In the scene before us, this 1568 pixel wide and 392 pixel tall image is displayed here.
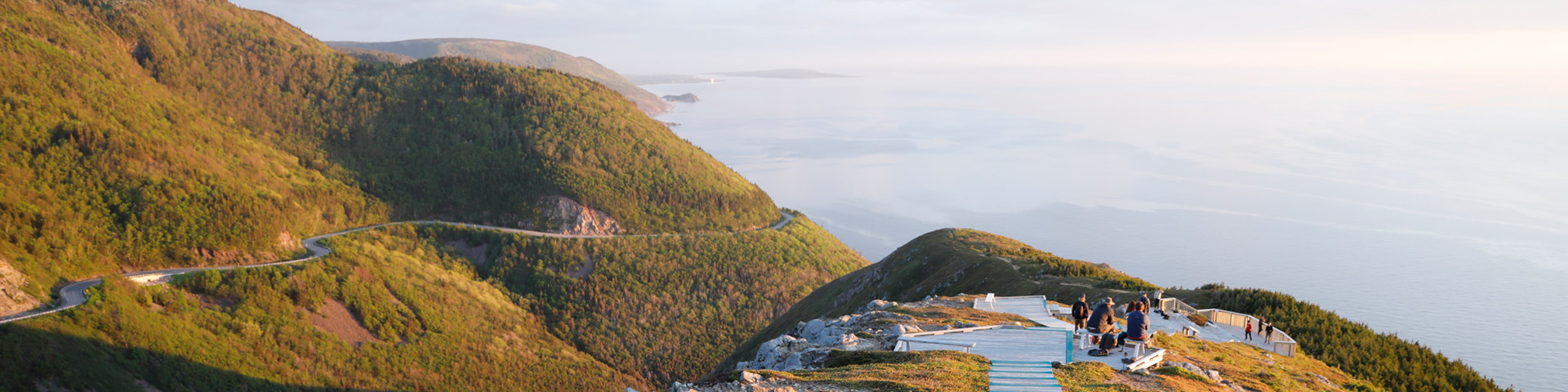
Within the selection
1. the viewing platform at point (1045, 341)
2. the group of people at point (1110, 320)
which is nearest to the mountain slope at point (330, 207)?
the viewing platform at point (1045, 341)

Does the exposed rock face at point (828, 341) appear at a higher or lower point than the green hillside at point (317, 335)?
higher

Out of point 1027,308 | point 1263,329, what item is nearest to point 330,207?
point 1027,308

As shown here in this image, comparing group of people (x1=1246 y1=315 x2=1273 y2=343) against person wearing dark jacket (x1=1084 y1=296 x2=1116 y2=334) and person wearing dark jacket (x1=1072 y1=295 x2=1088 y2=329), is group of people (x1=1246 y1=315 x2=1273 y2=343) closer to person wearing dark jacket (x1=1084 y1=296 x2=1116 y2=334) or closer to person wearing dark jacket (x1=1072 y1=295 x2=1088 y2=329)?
person wearing dark jacket (x1=1072 y1=295 x2=1088 y2=329)

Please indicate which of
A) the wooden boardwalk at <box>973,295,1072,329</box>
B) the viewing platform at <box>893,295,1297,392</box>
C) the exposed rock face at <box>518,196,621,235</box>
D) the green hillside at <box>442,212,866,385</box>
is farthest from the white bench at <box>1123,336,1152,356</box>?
the exposed rock face at <box>518,196,621,235</box>

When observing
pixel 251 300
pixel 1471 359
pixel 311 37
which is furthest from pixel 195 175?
pixel 1471 359

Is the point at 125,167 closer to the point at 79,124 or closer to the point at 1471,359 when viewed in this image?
the point at 79,124

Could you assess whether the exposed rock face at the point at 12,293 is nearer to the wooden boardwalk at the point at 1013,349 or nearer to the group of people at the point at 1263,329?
the wooden boardwalk at the point at 1013,349
